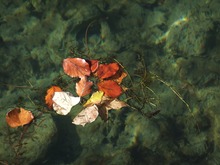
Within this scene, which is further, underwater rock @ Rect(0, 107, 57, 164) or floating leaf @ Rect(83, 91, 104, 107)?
floating leaf @ Rect(83, 91, 104, 107)

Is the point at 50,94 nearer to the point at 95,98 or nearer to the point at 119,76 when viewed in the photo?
the point at 95,98

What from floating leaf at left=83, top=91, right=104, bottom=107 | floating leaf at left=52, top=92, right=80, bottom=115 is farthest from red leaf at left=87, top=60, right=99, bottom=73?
floating leaf at left=52, top=92, right=80, bottom=115

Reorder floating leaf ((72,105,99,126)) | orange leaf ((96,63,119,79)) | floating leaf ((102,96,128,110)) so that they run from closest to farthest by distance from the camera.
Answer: floating leaf ((72,105,99,126)), floating leaf ((102,96,128,110)), orange leaf ((96,63,119,79))

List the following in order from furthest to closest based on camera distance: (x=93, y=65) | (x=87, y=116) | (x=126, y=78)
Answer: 1. (x=126, y=78)
2. (x=93, y=65)
3. (x=87, y=116)

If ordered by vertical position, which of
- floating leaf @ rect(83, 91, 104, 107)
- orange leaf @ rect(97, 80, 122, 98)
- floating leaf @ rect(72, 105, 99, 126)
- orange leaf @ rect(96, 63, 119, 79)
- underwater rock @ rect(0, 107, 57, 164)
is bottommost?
underwater rock @ rect(0, 107, 57, 164)

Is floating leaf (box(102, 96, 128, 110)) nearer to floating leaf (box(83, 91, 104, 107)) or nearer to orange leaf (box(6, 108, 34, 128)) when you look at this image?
floating leaf (box(83, 91, 104, 107))

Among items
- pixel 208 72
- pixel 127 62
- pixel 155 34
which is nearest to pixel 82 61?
pixel 127 62

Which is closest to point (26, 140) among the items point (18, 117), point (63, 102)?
point (18, 117)
